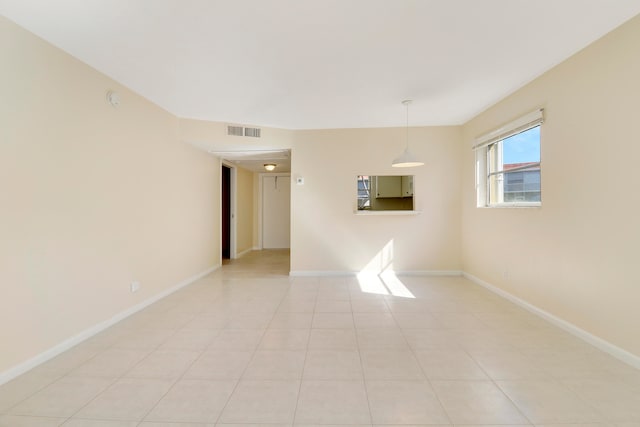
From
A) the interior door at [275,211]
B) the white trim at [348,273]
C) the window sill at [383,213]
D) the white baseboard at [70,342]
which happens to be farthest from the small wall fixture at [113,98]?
the interior door at [275,211]

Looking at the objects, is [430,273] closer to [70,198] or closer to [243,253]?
[243,253]

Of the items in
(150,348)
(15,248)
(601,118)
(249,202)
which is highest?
(601,118)

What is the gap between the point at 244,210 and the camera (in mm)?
6809

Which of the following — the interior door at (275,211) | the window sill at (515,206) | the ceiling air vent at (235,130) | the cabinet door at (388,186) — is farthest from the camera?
the interior door at (275,211)

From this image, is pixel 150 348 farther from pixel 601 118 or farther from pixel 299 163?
pixel 601 118

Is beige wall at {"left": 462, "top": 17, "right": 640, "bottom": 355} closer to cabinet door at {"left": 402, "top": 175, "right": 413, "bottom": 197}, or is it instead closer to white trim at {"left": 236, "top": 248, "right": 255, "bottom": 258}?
cabinet door at {"left": 402, "top": 175, "right": 413, "bottom": 197}

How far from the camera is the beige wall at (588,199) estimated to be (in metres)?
2.01

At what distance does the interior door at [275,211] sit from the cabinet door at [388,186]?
3181 mm

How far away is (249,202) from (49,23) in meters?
5.40

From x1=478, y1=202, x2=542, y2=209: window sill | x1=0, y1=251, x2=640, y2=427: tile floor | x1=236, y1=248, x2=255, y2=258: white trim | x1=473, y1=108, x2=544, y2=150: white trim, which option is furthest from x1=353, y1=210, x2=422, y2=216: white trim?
x1=236, y1=248, x2=255, y2=258: white trim

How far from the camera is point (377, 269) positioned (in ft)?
15.1

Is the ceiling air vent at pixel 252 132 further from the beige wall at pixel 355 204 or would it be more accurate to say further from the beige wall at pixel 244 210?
the beige wall at pixel 244 210

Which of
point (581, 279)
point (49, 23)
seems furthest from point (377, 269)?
point (49, 23)

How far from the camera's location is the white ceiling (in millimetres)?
1817
